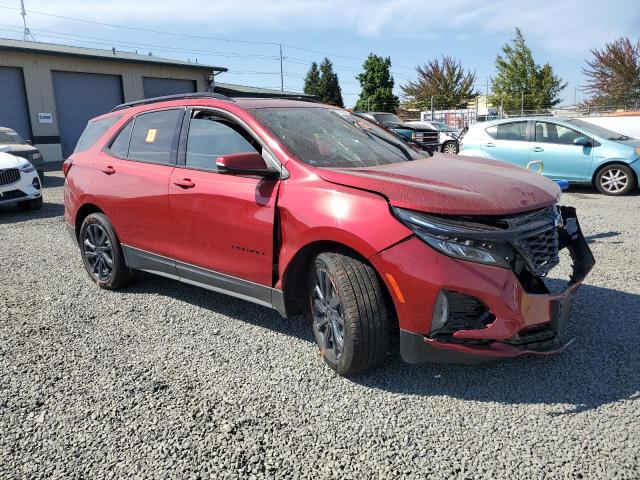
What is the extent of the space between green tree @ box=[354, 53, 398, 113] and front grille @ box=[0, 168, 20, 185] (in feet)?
128

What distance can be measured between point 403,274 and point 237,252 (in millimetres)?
1319

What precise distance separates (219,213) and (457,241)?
1.70 metres

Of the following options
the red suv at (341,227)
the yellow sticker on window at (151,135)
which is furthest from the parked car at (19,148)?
the yellow sticker on window at (151,135)

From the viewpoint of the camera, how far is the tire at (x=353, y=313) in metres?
3.00

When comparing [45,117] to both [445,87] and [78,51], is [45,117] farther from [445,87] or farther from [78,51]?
[445,87]

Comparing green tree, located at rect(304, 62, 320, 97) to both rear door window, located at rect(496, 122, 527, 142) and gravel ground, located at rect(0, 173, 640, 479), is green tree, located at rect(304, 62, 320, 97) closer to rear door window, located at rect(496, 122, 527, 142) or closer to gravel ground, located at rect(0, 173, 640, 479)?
rear door window, located at rect(496, 122, 527, 142)

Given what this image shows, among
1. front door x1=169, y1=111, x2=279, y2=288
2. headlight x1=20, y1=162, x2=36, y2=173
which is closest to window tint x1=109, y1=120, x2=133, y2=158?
front door x1=169, y1=111, x2=279, y2=288

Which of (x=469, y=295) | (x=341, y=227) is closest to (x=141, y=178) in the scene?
(x=341, y=227)

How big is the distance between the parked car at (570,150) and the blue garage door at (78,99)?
18.9 metres

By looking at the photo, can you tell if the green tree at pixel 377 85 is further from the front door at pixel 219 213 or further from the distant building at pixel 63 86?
the front door at pixel 219 213

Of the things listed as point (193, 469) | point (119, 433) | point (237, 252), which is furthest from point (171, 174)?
point (193, 469)

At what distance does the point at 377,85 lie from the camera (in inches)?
1823

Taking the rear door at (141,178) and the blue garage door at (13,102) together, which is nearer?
the rear door at (141,178)

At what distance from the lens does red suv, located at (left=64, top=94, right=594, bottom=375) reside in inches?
111
